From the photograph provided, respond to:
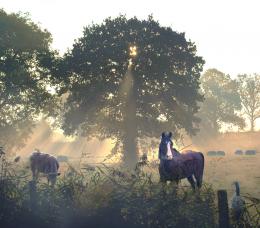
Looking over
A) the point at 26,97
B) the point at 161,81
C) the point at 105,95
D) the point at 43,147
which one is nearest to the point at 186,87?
the point at 161,81

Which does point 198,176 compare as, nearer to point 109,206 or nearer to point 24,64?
point 109,206

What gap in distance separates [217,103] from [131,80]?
180ft

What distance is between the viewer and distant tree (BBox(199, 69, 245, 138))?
92375 mm

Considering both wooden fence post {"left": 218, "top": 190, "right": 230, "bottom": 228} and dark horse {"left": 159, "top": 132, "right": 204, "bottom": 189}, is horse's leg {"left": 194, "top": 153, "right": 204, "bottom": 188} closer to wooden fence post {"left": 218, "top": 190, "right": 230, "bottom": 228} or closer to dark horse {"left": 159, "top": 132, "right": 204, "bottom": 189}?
dark horse {"left": 159, "top": 132, "right": 204, "bottom": 189}

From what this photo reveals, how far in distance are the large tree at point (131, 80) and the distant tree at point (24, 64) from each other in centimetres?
344

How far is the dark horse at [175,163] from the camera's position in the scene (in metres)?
14.5

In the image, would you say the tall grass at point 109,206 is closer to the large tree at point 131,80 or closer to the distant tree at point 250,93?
the large tree at point 131,80

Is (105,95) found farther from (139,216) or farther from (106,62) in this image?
(139,216)

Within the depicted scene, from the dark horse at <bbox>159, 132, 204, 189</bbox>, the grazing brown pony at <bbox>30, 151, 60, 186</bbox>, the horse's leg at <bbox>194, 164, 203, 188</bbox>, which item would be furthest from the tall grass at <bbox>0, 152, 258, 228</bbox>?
the grazing brown pony at <bbox>30, 151, 60, 186</bbox>

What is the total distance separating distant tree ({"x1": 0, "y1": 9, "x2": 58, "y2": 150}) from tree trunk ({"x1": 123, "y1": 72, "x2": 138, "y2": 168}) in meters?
8.50

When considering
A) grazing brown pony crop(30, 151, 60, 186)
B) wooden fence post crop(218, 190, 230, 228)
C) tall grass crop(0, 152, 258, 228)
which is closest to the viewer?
wooden fence post crop(218, 190, 230, 228)

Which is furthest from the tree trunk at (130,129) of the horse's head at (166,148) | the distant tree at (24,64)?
the horse's head at (166,148)

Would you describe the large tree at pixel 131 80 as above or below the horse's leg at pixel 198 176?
above

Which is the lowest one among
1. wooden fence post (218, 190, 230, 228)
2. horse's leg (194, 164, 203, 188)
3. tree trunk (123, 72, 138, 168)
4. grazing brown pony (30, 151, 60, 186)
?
wooden fence post (218, 190, 230, 228)
